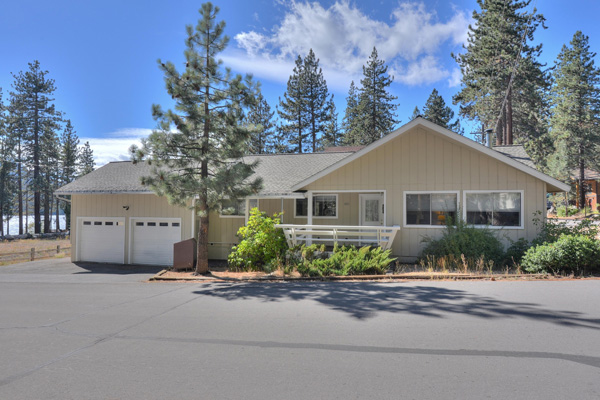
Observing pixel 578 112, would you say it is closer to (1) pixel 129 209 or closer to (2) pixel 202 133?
(2) pixel 202 133

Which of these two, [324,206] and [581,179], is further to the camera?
[581,179]

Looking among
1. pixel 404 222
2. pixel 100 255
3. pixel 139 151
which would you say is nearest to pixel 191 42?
pixel 139 151

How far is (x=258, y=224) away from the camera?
12.1 m

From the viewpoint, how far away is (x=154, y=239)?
14.8m

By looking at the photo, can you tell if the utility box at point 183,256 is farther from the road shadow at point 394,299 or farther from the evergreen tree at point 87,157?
the evergreen tree at point 87,157

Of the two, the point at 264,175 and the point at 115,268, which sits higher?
the point at 264,175

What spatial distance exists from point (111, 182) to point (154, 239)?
3.66 metres

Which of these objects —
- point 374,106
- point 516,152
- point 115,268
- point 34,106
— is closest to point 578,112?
point 374,106

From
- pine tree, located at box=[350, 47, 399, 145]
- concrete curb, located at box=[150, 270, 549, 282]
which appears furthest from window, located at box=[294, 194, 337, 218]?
pine tree, located at box=[350, 47, 399, 145]

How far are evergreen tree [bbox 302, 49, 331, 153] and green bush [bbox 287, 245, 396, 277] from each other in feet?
87.4

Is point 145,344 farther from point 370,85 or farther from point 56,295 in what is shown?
point 370,85

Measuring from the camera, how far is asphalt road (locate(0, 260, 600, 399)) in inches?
134

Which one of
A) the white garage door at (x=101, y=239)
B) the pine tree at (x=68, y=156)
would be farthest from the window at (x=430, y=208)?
the pine tree at (x=68, y=156)

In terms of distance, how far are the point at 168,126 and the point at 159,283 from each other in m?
4.78
